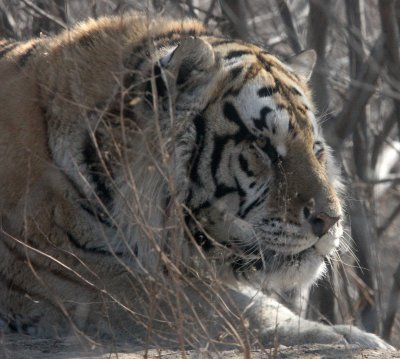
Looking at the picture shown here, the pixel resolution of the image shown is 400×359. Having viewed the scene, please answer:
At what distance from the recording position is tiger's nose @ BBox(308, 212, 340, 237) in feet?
13.6

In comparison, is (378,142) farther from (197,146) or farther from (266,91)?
(197,146)

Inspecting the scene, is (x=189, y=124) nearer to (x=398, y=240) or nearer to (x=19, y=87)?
(x=19, y=87)

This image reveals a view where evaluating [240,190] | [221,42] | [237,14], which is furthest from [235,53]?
[237,14]

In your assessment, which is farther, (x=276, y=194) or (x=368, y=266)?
(x=368, y=266)

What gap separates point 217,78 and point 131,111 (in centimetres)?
42

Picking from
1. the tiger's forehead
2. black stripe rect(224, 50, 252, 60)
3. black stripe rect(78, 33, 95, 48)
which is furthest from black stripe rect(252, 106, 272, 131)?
black stripe rect(78, 33, 95, 48)

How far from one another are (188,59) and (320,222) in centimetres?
90

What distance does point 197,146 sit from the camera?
4.24 m

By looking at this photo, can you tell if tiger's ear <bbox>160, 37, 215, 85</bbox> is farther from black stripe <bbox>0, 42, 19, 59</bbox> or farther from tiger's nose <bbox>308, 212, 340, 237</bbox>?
black stripe <bbox>0, 42, 19, 59</bbox>

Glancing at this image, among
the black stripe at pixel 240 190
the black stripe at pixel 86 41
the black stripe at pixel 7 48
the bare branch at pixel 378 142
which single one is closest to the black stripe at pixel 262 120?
the black stripe at pixel 240 190

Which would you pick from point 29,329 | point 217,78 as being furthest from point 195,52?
point 29,329

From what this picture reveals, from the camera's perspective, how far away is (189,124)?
13.9 ft

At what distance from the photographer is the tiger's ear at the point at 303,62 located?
16.2 feet

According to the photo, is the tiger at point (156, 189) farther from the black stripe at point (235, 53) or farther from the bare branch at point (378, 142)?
the bare branch at point (378, 142)
